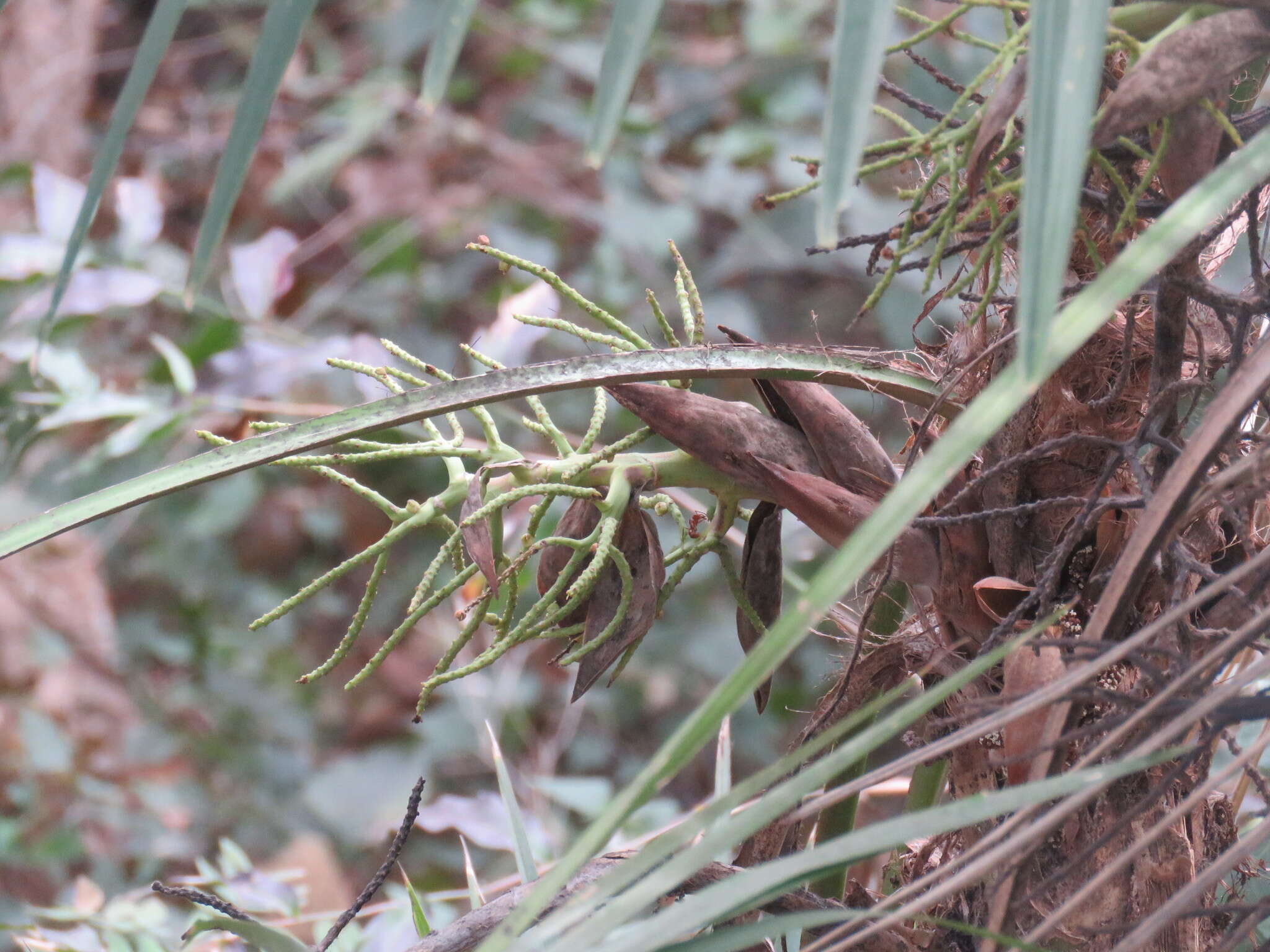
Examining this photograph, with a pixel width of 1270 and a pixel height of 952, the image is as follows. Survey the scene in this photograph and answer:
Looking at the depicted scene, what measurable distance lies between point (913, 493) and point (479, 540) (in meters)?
0.14

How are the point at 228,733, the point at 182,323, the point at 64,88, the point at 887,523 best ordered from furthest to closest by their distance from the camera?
the point at 182,323 → the point at 64,88 → the point at 228,733 → the point at 887,523

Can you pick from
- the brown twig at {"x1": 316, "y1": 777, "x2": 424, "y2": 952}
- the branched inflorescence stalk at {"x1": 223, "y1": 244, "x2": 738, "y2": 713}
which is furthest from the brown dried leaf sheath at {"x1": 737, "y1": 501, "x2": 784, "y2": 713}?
the brown twig at {"x1": 316, "y1": 777, "x2": 424, "y2": 952}

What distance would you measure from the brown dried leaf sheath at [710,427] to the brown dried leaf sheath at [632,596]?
0.08 feet

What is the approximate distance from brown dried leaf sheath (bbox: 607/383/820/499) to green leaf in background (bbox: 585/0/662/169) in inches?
3.6

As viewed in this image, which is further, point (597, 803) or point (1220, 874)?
point (597, 803)

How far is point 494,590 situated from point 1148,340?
0.70ft

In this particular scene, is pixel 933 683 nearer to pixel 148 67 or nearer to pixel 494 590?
pixel 494 590

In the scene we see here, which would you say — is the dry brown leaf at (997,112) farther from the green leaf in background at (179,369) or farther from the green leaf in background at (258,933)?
the green leaf in background at (179,369)

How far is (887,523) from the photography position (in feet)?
0.66

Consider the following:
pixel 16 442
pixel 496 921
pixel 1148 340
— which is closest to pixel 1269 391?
pixel 1148 340

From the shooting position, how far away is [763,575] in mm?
359

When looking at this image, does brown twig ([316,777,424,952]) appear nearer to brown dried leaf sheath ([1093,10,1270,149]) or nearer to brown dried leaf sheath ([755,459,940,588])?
brown dried leaf sheath ([755,459,940,588])

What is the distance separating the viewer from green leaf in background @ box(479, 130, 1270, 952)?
0.20 metres

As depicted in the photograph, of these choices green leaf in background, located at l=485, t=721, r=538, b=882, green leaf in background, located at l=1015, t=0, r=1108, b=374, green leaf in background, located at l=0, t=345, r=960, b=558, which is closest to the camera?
green leaf in background, located at l=1015, t=0, r=1108, b=374
